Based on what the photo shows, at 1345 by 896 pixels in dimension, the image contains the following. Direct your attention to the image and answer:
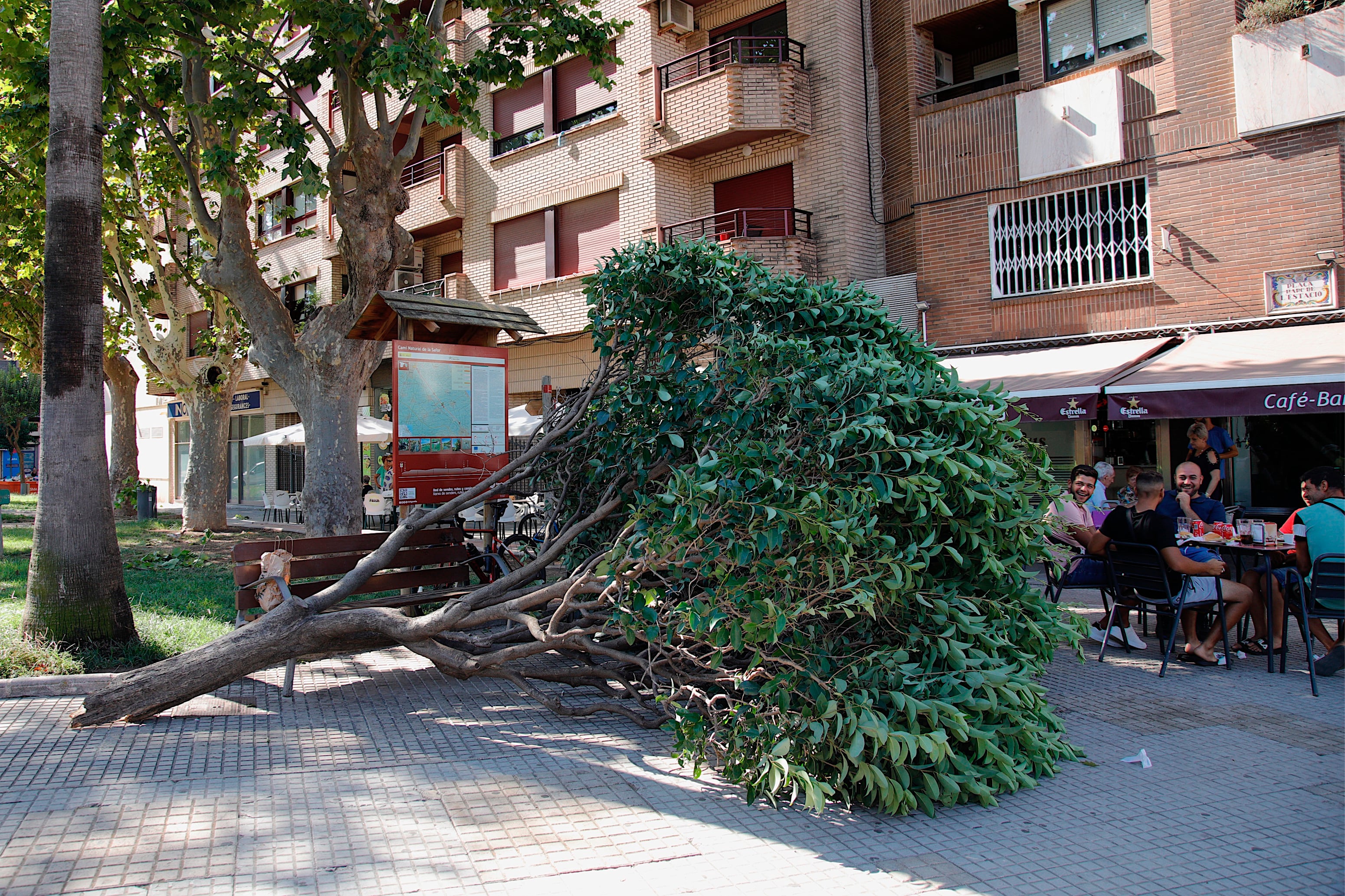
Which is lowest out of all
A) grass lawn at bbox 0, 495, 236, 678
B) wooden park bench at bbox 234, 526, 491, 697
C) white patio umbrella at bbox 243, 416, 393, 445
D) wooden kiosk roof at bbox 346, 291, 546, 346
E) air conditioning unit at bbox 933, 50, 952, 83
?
grass lawn at bbox 0, 495, 236, 678

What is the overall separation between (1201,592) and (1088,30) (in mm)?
10535

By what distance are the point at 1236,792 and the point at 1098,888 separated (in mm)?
1401

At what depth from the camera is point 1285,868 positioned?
353cm

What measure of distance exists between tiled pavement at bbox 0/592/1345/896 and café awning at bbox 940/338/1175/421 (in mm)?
5983

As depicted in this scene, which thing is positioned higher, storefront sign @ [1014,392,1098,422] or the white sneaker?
storefront sign @ [1014,392,1098,422]

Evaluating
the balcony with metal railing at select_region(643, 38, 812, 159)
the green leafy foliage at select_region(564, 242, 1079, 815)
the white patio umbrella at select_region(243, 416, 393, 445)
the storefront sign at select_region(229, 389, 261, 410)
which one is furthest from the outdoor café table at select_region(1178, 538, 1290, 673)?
the storefront sign at select_region(229, 389, 261, 410)

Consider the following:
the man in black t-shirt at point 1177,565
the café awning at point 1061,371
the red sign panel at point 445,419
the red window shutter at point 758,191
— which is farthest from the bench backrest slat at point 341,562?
the red window shutter at point 758,191

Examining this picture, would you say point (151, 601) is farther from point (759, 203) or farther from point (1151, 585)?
point (759, 203)

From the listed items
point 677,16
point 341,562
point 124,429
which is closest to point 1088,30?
point 677,16

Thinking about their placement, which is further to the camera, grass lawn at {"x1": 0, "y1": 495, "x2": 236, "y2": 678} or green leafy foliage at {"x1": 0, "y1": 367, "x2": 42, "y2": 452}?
green leafy foliage at {"x1": 0, "y1": 367, "x2": 42, "y2": 452}

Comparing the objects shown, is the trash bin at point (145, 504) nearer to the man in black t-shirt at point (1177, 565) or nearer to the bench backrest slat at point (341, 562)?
the bench backrest slat at point (341, 562)

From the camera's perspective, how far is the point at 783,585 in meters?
4.14

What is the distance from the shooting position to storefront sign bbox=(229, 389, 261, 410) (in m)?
29.3

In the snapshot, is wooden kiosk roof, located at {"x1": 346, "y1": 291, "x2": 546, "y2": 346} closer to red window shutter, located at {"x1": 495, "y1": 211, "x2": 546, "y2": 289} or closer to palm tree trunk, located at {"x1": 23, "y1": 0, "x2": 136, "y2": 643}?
palm tree trunk, located at {"x1": 23, "y1": 0, "x2": 136, "y2": 643}
